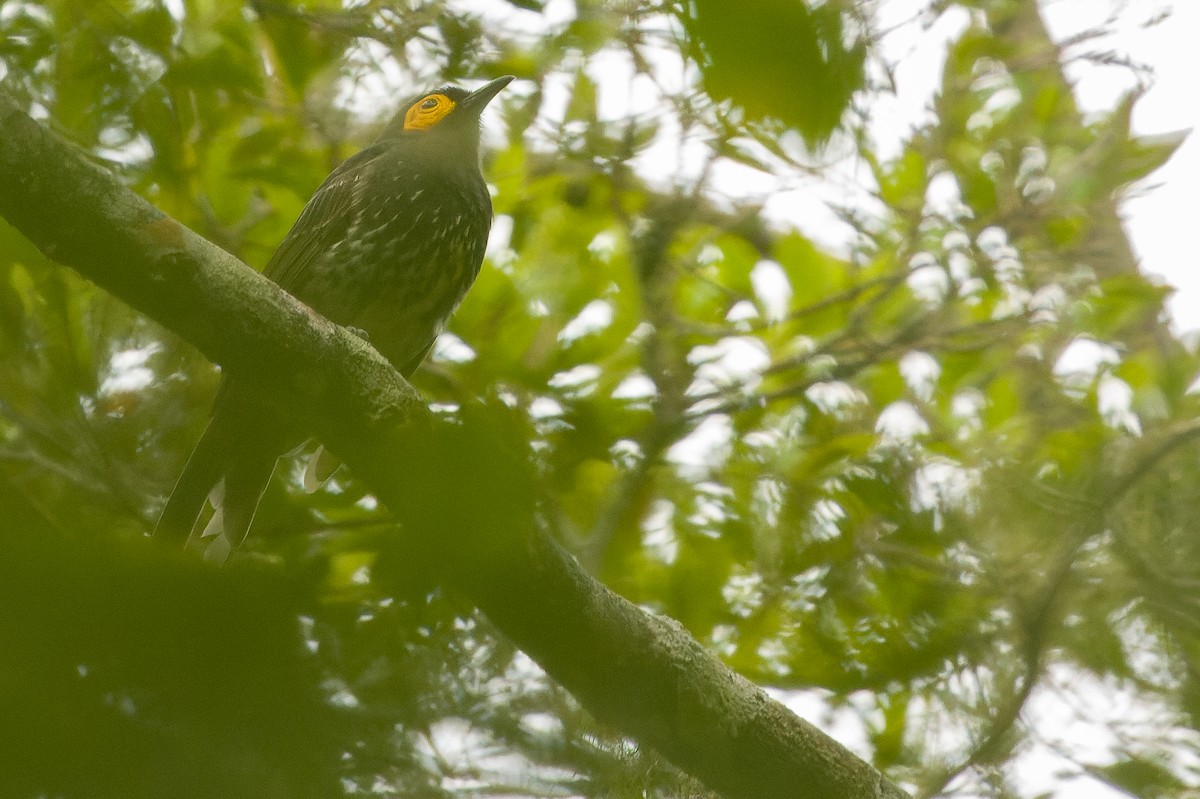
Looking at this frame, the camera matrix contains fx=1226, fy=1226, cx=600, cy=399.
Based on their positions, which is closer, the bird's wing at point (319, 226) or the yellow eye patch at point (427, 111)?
the bird's wing at point (319, 226)

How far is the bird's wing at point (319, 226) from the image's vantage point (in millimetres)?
3607

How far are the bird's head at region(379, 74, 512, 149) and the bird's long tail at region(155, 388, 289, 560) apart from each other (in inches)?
46.8

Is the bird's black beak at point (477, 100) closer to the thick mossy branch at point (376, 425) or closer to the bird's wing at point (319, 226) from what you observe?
the bird's wing at point (319, 226)

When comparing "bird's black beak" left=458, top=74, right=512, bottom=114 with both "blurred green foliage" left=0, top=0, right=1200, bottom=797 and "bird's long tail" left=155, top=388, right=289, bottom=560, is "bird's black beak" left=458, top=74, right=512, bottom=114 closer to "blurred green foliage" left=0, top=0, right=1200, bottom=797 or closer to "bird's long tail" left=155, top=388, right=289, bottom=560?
"blurred green foliage" left=0, top=0, right=1200, bottom=797

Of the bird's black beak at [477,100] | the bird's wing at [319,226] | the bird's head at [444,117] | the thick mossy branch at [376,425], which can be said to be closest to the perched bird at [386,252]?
the bird's wing at [319,226]

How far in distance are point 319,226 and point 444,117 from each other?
3.46ft

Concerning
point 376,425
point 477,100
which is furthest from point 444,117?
point 376,425

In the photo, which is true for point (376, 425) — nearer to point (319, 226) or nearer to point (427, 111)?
point (319, 226)

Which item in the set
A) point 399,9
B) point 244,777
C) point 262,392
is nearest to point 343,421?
point 262,392

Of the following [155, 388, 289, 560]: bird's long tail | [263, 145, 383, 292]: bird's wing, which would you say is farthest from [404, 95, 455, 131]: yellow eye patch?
[155, 388, 289, 560]: bird's long tail

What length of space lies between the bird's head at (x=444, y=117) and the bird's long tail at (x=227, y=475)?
1.19 metres

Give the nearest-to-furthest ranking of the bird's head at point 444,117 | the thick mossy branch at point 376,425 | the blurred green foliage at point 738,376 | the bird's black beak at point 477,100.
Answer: the thick mossy branch at point 376,425
the blurred green foliage at point 738,376
the bird's head at point 444,117
the bird's black beak at point 477,100

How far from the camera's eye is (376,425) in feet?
7.43

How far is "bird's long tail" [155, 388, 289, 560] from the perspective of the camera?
316cm
